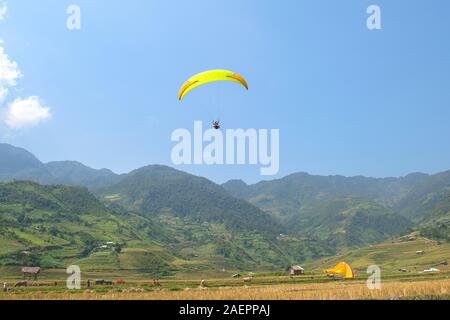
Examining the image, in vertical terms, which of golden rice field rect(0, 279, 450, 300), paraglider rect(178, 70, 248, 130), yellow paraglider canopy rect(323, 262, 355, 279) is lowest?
yellow paraglider canopy rect(323, 262, 355, 279)

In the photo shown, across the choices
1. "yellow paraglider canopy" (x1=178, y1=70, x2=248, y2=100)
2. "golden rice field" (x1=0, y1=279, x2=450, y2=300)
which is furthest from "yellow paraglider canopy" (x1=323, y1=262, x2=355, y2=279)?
"yellow paraglider canopy" (x1=178, y1=70, x2=248, y2=100)

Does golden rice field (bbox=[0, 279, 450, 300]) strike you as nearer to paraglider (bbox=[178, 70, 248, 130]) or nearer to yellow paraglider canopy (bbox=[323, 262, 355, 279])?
paraglider (bbox=[178, 70, 248, 130])

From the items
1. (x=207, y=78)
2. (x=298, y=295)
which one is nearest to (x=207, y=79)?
(x=207, y=78)

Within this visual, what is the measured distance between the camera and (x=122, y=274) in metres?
165

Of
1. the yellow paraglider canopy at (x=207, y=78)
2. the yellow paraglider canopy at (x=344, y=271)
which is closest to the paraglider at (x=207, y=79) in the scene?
the yellow paraglider canopy at (x=207, y=78)

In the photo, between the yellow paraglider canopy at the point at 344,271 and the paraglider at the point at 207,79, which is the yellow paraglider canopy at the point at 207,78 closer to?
the paraglider at the point at 207,79

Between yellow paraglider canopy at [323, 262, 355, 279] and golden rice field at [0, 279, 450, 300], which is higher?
golden rice field at [0, 279, 450, 300]

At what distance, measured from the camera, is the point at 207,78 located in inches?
2014

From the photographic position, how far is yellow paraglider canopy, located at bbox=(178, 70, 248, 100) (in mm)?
51062

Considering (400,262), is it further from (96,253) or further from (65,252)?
(65,252)
